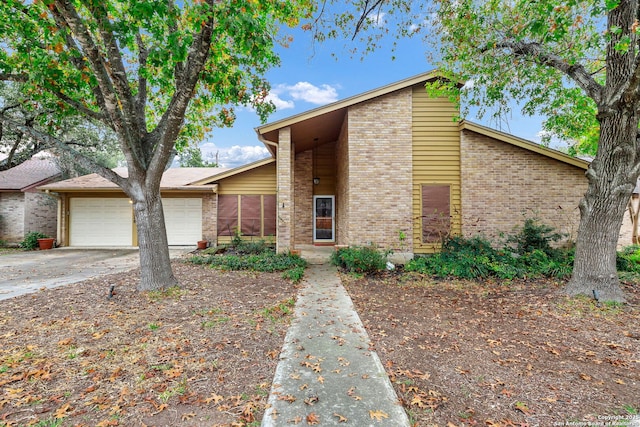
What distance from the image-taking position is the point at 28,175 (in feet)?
49.4

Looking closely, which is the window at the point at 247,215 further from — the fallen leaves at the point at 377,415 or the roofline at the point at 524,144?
the fallen leaves at the point at 377,415

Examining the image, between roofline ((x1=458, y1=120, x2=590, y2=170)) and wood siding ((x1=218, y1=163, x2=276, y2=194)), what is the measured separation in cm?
758

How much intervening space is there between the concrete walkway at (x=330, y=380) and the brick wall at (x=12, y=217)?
16.0m

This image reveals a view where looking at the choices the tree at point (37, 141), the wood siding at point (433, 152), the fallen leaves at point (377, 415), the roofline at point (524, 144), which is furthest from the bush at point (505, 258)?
the tree at point (37, 141)

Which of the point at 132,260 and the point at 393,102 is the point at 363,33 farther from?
the point at 132,260

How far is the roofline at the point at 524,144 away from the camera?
855 cm

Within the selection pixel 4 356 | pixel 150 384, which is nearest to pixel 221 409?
pixel 150 384

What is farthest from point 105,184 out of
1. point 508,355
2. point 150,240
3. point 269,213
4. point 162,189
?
point 508,355

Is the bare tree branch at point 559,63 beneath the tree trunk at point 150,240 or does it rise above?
above

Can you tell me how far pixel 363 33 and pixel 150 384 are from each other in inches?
287

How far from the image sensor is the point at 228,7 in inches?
164

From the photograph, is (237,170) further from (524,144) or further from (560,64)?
(560,64)

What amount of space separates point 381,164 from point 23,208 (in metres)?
16.3

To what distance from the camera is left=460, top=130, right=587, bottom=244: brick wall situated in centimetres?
878
